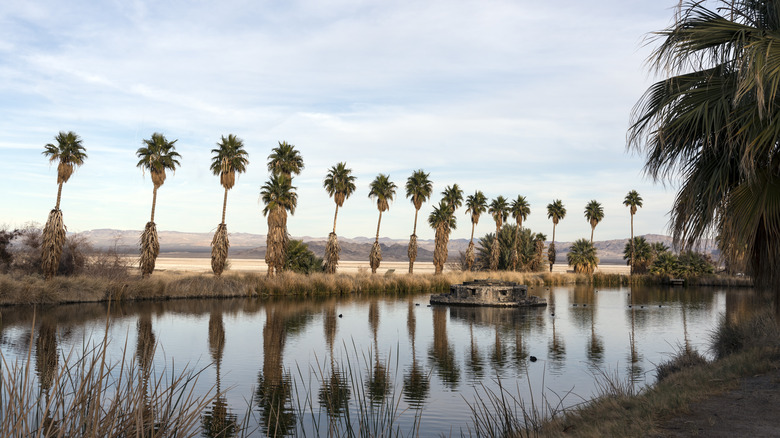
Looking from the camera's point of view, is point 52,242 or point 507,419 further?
point 52,242

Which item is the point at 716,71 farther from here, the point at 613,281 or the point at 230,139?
the point at 613,281

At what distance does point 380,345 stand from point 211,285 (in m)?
27.1

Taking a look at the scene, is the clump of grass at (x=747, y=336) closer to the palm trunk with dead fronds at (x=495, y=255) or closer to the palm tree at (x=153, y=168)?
the palm tree at (x=153, y=168)

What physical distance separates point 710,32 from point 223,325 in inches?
1126

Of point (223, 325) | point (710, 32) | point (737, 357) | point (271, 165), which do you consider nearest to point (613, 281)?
point (271, 165)

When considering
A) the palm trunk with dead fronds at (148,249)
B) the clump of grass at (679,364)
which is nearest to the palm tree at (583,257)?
the palm trunk with dead fronds at (148,249)

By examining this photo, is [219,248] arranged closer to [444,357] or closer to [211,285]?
[211,285]

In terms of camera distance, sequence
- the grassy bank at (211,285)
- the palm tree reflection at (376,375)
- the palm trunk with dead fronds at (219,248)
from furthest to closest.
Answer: the palm trunk with dead fronds at (219,248) < the grassy bank at (211,285) < the palm tree reflection at (376,375)

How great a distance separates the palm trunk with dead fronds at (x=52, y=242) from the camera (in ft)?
134

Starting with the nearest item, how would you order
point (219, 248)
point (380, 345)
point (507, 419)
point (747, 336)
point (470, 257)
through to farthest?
point (507, 419)
point (747, 336)
point (380, 345)
point (219, 248)
point (470, 257)

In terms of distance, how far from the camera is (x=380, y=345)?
2675 centimetres

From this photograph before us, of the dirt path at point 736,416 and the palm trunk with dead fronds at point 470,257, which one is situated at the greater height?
the palm trunk with dead fronds at point 470,257

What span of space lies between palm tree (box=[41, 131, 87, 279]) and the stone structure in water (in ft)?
96.1

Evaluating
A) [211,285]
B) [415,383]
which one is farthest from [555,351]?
[211,285]
